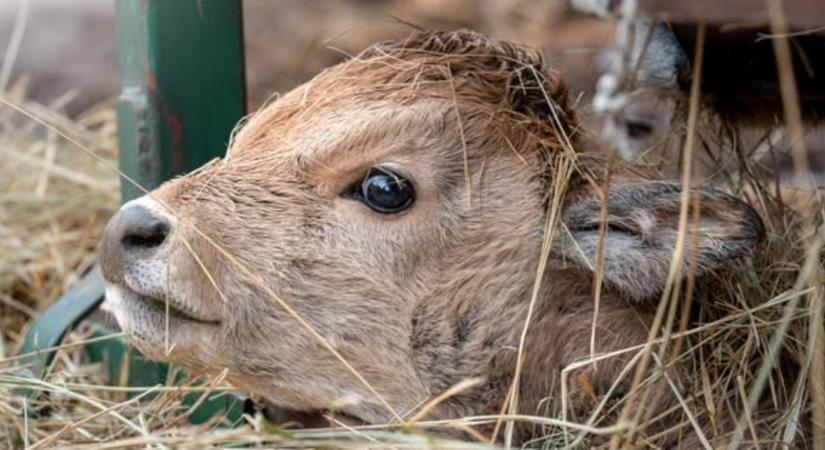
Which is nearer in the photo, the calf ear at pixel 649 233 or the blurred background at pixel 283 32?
the calf ear at pixel 649 233

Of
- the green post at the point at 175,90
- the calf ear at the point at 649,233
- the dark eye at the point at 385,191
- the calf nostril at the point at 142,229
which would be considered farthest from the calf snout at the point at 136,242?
the calf ear at the point at 649,233

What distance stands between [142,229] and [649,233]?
4.50 feet

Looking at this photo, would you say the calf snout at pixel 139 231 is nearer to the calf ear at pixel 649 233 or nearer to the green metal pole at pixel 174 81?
the green metal pole at pixel 174 81

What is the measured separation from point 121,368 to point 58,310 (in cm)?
31

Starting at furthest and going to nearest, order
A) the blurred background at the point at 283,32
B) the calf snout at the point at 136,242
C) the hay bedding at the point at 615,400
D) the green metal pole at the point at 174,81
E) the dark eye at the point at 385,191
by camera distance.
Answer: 1. the blurred background at the point at 283,32
2. the green metal pole at the point at 174,81
3. the dark eye at the point at 385,191
4. the calf snout at the point at 136,242
5. the hay bedding at the point at 615,400

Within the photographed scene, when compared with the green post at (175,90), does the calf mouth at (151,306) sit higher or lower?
lower

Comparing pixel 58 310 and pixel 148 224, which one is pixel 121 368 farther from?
pixel 148 224

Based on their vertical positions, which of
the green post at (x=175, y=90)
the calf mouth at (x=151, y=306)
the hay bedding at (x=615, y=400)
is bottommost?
the hay bedding at (x=615, y=400)

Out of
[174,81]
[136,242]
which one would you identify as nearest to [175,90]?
[174,81]

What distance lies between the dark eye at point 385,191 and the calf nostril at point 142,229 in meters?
0.57

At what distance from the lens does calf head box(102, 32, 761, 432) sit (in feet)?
12.9

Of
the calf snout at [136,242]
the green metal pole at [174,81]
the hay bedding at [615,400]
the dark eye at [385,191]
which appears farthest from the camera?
the green metal pole at [174,81]

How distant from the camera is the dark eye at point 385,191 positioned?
4051mm

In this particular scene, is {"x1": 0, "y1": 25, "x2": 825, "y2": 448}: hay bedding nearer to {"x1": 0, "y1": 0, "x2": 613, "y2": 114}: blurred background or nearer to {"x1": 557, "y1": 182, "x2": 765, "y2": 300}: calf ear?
{"x1": 557, "y1": 182, "x2": 765, "y2": 300}: calf ear
